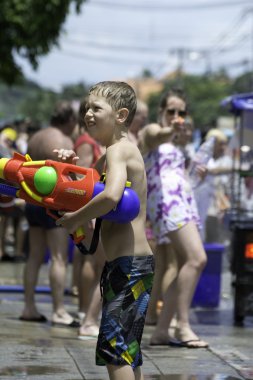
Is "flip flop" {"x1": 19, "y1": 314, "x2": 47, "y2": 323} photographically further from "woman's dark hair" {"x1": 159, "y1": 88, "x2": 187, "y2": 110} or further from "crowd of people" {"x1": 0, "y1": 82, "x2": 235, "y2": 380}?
"woman's dark hair" {"x1": 159, "y1": 88, "x2": 187, "y2": 110}

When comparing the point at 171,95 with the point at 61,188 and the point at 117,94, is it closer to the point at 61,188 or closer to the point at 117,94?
the point at 117,94

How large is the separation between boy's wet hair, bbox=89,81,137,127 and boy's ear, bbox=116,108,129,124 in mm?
18

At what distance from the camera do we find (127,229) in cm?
512

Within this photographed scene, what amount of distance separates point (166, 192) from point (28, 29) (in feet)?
42.1

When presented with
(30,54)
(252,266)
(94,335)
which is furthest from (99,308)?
(30,54)

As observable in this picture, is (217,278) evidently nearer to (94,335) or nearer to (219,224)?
(219,224)

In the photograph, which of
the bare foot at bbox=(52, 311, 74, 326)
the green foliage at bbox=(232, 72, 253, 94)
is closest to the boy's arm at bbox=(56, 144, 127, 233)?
the bare foot at bbox=(52, 311, 74, 326)

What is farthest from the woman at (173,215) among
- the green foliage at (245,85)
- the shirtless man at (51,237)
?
the green foliage at (245,85)

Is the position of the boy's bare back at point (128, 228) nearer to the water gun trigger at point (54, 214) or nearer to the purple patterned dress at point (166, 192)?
the water gun trigger at point (54, 214)

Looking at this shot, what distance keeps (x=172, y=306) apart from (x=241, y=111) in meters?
2.42

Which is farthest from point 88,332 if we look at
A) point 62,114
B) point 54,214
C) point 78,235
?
point 78,235

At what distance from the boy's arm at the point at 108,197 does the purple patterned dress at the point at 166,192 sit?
2.51 meters

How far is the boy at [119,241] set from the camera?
4973mm

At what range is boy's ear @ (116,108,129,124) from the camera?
5.18 meters
